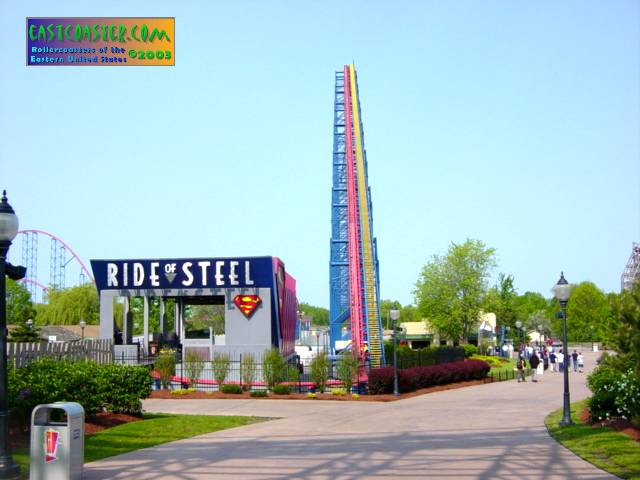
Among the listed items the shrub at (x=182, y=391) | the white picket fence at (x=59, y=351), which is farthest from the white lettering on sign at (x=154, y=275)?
the white picket fence at (x=59, y=351)

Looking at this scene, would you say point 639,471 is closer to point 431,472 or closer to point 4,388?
point 431,472

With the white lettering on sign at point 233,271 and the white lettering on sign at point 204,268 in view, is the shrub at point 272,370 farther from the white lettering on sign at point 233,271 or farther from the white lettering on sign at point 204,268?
the white lettering on sign at point 204,268

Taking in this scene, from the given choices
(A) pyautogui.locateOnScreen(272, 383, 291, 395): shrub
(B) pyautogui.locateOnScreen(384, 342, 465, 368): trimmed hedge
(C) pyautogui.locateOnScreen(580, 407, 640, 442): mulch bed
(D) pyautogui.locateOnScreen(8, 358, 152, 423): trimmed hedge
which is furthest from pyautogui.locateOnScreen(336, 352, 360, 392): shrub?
(C) pyautogui.locateOnScreen(580, 407, 640, 442): mulch bed

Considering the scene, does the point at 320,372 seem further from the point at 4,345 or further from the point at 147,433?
the point at 4,345

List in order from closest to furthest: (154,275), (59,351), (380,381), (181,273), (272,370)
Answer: (59,351) → (380,381) → (272,370) → (181,273) → (154,275)

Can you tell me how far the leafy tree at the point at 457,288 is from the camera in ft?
230

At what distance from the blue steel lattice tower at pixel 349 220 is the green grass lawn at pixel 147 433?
27.4 meters

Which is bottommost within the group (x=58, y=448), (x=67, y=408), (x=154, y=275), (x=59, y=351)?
(x=58, y=448)

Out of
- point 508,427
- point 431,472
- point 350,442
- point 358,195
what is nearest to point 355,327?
point 358,195

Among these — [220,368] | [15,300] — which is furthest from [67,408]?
[15,300]

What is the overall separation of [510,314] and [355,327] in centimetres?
4522

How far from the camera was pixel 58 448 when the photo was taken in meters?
10.6

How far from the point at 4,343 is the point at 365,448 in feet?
23.0

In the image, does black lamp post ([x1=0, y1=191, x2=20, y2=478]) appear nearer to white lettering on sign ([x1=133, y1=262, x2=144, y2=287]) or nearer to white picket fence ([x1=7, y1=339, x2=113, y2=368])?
white picket fence ([x1=7, y1=339, x2=113, y2=368])
